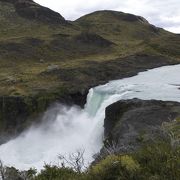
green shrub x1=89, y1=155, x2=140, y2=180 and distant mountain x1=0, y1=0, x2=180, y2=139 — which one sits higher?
distant mountain x1=0, y1=0, x2=180, y2=139

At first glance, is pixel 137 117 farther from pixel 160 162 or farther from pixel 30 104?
pixel 160 162

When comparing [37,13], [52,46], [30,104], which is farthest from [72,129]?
[37,13]

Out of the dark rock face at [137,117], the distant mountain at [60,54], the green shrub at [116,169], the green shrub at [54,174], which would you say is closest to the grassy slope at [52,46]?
the distant mountain at [60,54]

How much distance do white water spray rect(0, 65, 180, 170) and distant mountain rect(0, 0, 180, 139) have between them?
73.8 inches

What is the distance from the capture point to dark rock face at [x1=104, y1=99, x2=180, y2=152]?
24.7 m

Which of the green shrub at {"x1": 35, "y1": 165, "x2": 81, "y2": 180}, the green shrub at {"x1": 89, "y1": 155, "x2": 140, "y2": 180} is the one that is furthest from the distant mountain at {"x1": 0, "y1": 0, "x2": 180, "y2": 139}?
the green shrub at {"x1": 89, "y1": 155, "x2": 140, "y2": 180}

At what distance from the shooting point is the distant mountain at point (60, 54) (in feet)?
140

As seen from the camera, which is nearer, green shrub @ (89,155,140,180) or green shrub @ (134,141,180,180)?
green shrub @ (134,141,180,180)

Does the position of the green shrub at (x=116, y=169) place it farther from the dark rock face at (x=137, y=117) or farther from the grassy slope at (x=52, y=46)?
the grassy slope at (x=52, y=46)

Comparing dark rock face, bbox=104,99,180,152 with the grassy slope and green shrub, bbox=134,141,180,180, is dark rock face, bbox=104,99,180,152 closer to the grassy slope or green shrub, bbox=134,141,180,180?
green shrub, bbox=134,141,180,180

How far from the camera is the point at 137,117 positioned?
1087 inches

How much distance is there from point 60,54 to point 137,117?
47.5m

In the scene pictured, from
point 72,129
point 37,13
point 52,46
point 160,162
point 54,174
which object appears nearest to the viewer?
point 160,162

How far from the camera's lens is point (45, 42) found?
7794 cm
